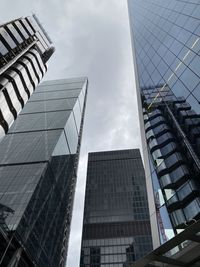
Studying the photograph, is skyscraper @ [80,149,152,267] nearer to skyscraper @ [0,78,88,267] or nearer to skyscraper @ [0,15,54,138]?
skyscraper @ [0,78,88,267]

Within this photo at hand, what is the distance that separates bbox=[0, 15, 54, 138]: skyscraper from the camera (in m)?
24.6

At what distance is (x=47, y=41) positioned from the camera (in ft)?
137

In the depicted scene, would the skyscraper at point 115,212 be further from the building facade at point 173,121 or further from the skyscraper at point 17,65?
the building facade at point 173,121

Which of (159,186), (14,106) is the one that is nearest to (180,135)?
(159,186)

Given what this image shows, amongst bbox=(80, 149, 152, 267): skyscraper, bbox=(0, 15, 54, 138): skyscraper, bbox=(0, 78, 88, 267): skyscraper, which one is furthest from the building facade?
bbox=(80, 149, 152, 267): skyscraper

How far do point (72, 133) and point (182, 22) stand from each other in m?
68.0

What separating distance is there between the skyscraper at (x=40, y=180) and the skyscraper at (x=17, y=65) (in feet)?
71.1

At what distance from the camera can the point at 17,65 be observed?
27.7 metres

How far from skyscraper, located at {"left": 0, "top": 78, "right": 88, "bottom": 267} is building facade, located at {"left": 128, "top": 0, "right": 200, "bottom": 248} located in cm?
2990

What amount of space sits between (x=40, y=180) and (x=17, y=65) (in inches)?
1217

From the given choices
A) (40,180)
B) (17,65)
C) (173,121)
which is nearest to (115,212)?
(40,180)

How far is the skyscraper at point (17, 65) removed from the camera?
24608mm

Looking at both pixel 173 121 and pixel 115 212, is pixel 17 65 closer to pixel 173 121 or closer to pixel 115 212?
pixel 173 121

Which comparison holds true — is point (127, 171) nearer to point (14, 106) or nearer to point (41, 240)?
point (41, 240)
